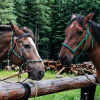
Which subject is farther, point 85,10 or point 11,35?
point 85,10

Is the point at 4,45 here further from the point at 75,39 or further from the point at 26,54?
the point at 75,39

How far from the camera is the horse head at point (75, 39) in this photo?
3.44m

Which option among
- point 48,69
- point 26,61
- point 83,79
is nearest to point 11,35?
point 26,61

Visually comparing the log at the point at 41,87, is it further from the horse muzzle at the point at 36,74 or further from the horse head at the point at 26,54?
the horse head at the point at 26,54

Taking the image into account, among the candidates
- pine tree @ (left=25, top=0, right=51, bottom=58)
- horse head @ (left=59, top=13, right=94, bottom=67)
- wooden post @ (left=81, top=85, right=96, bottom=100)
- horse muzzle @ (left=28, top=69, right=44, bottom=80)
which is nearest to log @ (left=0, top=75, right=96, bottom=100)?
horse muzzle @ (left=28, top=69, right=44, bottom=80)

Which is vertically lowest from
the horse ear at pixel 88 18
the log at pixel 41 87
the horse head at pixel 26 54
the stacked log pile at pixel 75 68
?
the stacked log pile at pixel 75 68

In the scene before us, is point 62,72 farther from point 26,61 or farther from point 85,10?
point 85,10

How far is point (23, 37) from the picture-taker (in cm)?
358

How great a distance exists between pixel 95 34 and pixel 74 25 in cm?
53

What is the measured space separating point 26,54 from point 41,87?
0.75m

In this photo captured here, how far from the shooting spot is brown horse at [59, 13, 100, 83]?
346 cm

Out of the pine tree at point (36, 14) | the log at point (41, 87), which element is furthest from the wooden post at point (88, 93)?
the pine tree at point (36, 14)

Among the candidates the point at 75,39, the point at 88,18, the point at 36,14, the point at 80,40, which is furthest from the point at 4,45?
the point at 36,14

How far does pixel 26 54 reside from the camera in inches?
136
